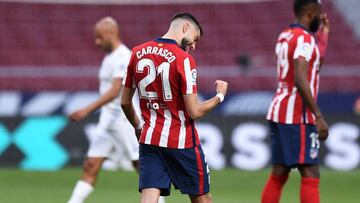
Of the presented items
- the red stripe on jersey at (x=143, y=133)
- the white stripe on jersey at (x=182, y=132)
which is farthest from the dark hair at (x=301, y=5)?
the red stripe on jersey at (x=143, y=133)

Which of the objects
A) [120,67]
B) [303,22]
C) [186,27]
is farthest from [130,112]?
[120,67]

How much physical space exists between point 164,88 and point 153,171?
25.4 inches

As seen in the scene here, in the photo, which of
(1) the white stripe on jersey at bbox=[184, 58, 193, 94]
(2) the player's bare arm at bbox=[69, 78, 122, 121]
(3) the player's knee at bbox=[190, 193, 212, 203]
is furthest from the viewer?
(2) the player's bare arm at bbox=[69, 78, 122, 121]

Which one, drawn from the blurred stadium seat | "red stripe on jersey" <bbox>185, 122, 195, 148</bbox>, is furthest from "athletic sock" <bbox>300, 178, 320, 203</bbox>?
the blurred stadium seat

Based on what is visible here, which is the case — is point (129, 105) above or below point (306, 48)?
below

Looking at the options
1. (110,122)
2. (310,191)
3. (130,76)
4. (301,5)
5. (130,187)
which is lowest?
(130,187)

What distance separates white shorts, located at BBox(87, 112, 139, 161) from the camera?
34.9ft

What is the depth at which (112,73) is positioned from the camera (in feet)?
34.8

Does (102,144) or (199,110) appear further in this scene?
(102,144)

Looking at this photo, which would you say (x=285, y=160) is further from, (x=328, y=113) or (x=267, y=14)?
(x=267, y=14)

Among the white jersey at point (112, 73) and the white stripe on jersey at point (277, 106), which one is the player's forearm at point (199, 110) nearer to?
the white stripe on jersey at point (277, 106)

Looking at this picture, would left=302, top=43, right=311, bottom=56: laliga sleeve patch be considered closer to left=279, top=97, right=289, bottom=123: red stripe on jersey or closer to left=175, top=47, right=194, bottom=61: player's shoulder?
left=279, top=97, right=289, bottom=123: red stripe on jersey

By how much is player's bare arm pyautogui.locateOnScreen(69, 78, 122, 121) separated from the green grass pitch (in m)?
1.73

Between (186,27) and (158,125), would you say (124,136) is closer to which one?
(158,125)
